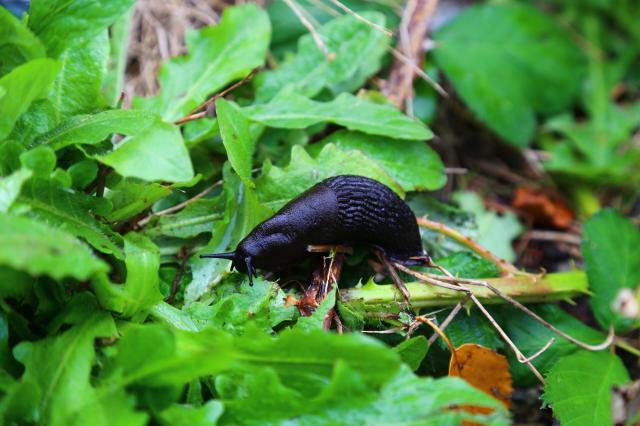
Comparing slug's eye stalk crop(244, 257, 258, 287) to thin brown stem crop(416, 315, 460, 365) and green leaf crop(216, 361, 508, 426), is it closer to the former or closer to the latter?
green leaf crop(216, 361, 508, 426)

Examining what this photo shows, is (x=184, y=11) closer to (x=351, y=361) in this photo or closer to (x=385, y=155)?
(x=385, y=155)

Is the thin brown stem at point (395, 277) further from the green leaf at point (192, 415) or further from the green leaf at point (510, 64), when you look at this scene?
the green leaf at point (510, 64)

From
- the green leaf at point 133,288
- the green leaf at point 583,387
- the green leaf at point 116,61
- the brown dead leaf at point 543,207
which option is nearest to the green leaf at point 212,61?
the green leaf at point 116,61

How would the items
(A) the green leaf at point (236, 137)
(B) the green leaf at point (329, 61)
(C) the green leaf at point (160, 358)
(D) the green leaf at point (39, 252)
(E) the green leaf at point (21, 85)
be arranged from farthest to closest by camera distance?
(B) the green leaf at point (329, 61), (A) the green leaf at point (236, 137), (E) the green leaf at point (21, 85), (C) the green leaf at point (160, 358), (D) the green leaf at point (39, 252)

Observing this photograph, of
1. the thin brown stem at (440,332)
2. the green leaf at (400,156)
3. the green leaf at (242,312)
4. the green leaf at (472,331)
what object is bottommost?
the green leaf at (472,331)

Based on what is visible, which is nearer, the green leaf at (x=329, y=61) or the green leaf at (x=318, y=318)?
the green leaf at (x=318, y=318)

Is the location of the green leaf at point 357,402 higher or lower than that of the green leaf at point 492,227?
higher

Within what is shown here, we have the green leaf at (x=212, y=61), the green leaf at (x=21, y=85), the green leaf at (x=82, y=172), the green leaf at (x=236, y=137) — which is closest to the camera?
the green leaf at (x=21, y=85)
